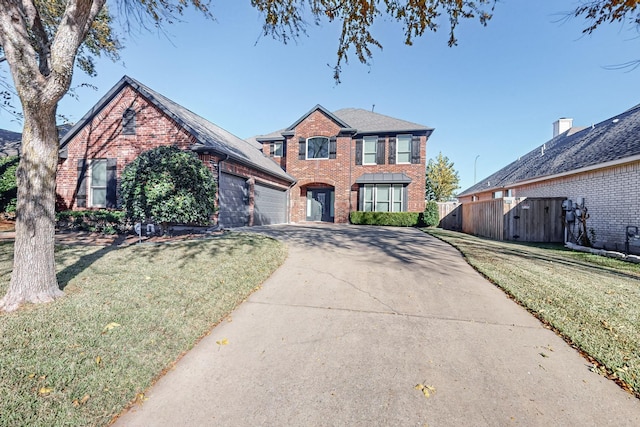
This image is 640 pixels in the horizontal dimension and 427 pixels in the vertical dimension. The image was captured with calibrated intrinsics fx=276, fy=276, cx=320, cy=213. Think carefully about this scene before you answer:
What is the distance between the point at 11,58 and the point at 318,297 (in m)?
5.10

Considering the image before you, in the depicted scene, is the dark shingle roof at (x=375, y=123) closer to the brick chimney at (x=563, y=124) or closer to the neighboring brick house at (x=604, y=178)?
the neighboring brick house at (x=604, y=178)

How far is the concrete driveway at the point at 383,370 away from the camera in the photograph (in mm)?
2084

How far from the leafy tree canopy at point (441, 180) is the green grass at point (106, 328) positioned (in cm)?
3092

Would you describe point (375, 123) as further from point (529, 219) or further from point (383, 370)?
point (383, 370)

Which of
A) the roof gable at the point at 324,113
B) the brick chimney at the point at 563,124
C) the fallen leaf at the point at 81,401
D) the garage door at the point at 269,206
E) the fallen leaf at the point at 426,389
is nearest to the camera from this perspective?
the fallen leaf at the point at 81,401

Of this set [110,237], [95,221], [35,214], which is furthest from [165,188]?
[35,214]

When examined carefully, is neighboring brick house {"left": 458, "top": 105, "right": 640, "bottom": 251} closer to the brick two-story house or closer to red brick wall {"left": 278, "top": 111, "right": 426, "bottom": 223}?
the brick two-story house

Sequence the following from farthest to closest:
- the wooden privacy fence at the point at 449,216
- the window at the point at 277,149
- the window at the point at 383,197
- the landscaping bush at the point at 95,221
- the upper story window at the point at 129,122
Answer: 1. the window at the point at 277,149
2. the window at the point at 383,197
3. the wooden privacy fence at the point at 449,216
4. the upper story window at the point at 129,122
5. the landscaping bush at the point at 95,221

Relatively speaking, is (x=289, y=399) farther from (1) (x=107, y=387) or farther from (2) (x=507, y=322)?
(2) (x=507, y=322)

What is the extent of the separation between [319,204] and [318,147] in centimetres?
406

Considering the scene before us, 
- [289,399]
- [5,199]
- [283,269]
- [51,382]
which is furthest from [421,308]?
[5,199]

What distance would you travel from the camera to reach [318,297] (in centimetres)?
445

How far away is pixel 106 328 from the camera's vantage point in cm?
301

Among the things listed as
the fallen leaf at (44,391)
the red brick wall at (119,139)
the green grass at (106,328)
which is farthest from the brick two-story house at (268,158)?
the fallen leaf at (44,391)
